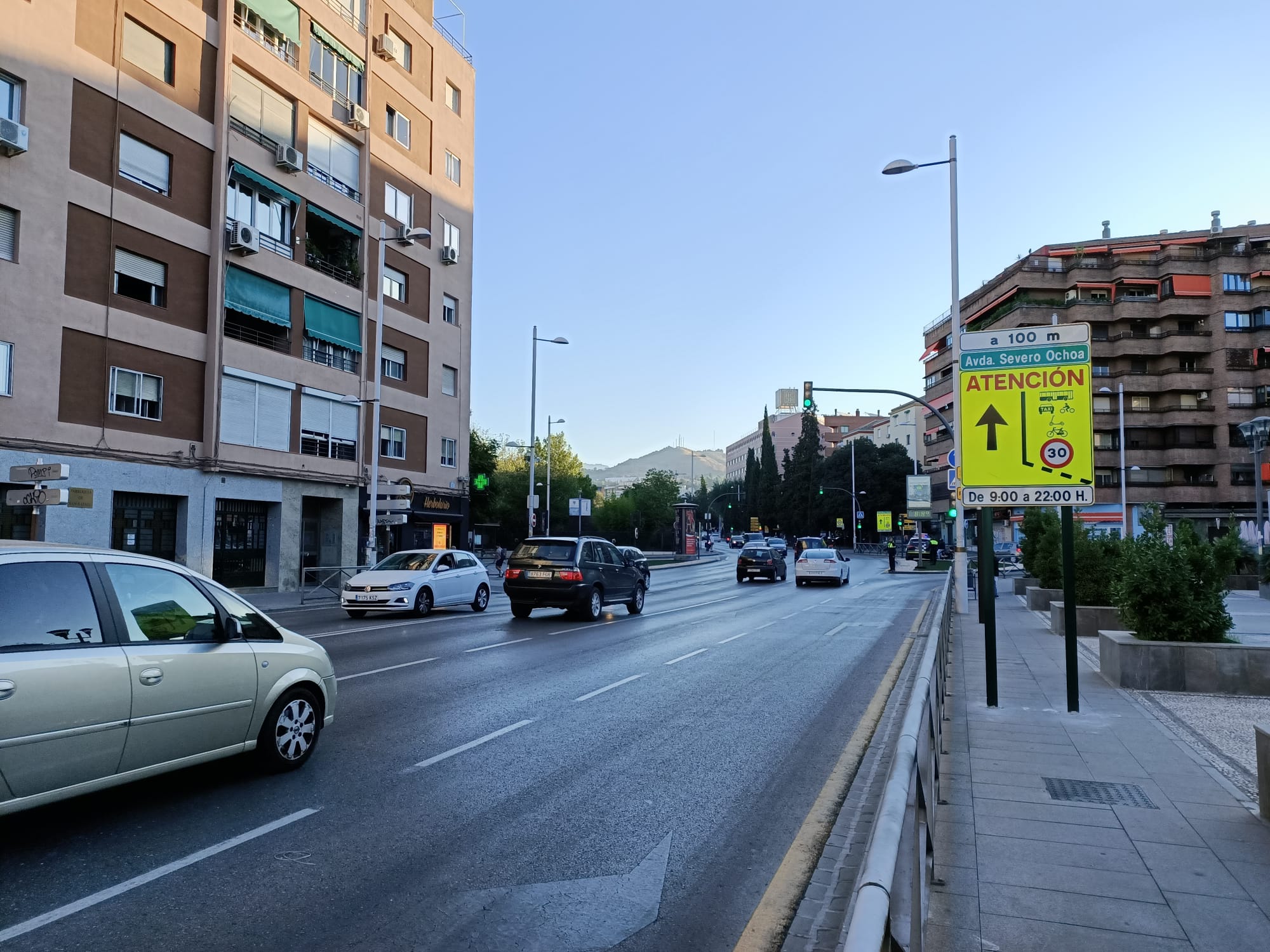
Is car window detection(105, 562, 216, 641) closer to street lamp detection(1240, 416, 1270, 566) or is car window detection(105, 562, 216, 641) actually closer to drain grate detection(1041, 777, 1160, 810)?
drain grate detection(1041, 777, 1160, 810)

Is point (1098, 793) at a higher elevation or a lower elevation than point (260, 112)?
lower

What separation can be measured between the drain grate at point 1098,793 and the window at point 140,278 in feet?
81.4

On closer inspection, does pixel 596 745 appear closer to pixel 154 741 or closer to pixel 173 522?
pixel 154 741

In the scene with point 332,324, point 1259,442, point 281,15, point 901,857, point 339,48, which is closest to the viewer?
point 901,857

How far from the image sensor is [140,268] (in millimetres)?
23828

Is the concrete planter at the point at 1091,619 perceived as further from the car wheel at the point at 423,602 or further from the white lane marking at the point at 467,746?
the car wheel at the point at 423,602

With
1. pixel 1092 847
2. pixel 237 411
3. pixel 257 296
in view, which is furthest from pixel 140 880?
pixel 257 296

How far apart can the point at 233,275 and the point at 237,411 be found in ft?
13.5

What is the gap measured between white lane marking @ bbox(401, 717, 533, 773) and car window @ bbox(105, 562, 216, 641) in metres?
1.82

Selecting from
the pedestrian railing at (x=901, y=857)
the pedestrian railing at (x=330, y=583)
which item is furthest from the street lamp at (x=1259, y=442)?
the pedestrian railing at (x=901, y=857)

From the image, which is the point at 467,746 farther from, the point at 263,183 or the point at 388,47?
the point at 388,47

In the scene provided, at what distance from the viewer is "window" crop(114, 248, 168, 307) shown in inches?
914

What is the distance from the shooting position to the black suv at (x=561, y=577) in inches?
706

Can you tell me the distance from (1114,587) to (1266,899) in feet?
24.1
